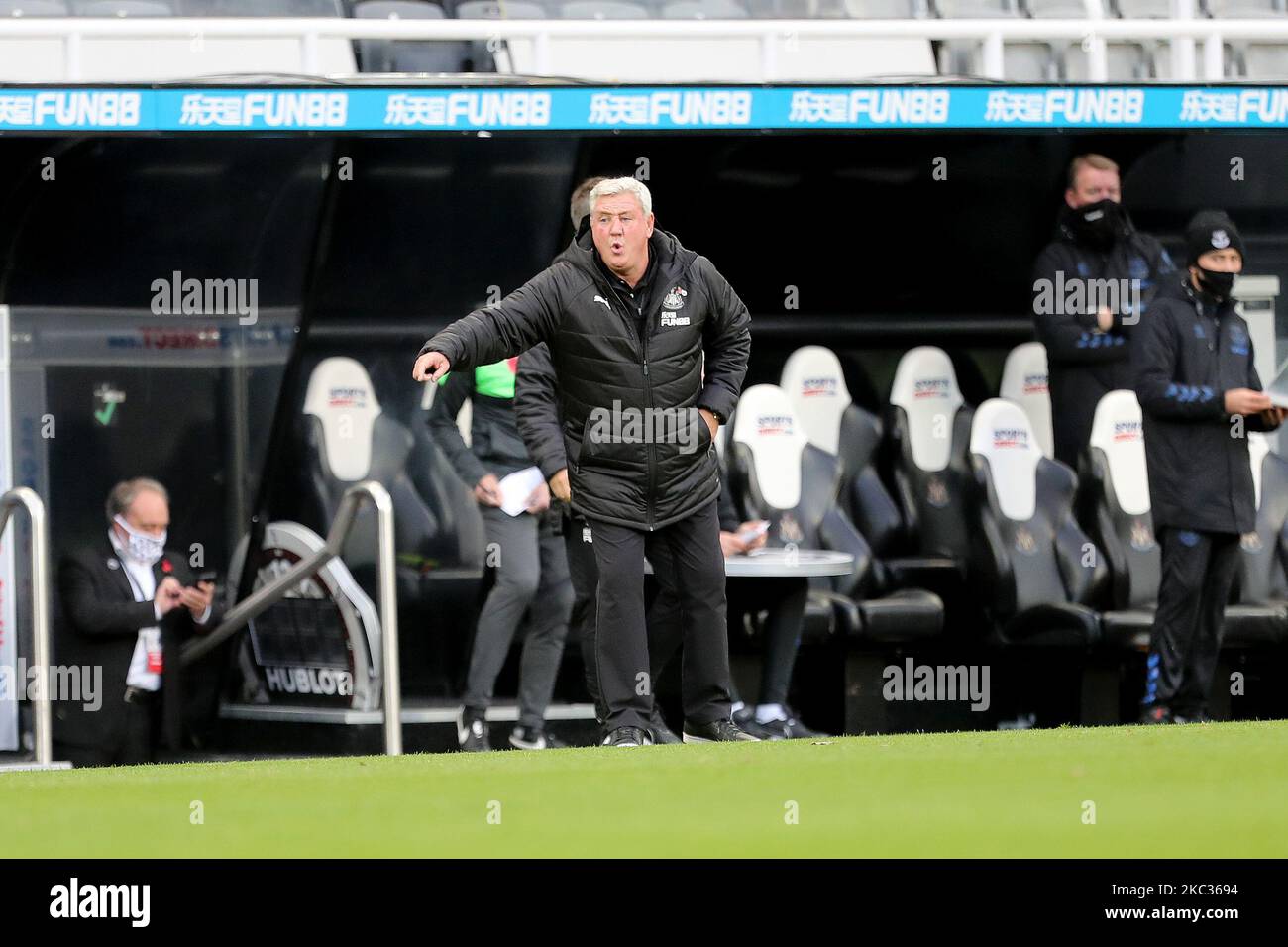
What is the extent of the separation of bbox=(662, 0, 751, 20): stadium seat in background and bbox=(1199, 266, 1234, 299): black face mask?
2548 millimetres

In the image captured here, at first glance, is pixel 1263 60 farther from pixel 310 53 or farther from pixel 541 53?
pixel 310 53

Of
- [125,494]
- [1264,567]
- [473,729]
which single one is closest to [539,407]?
[473,729]

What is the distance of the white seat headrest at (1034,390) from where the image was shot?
10.0m

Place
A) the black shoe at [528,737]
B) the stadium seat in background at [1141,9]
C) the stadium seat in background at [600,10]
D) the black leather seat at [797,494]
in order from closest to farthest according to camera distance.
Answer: the black shoe at [528,737]
the black leather seat at [797,494]
the stadium seat in background at [600,10]
the stadium seat in background at [1141,9]

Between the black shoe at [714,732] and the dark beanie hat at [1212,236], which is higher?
the dark beanie hat at [1212,236]

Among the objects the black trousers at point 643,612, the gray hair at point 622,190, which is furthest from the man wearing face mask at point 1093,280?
the gray hair at point 622,190

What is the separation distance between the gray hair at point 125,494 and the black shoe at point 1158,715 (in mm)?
3757

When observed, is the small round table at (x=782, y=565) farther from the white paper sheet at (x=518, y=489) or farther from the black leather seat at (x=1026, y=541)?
the black leather seat at (x=1026, y=541)

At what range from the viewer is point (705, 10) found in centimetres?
1005
